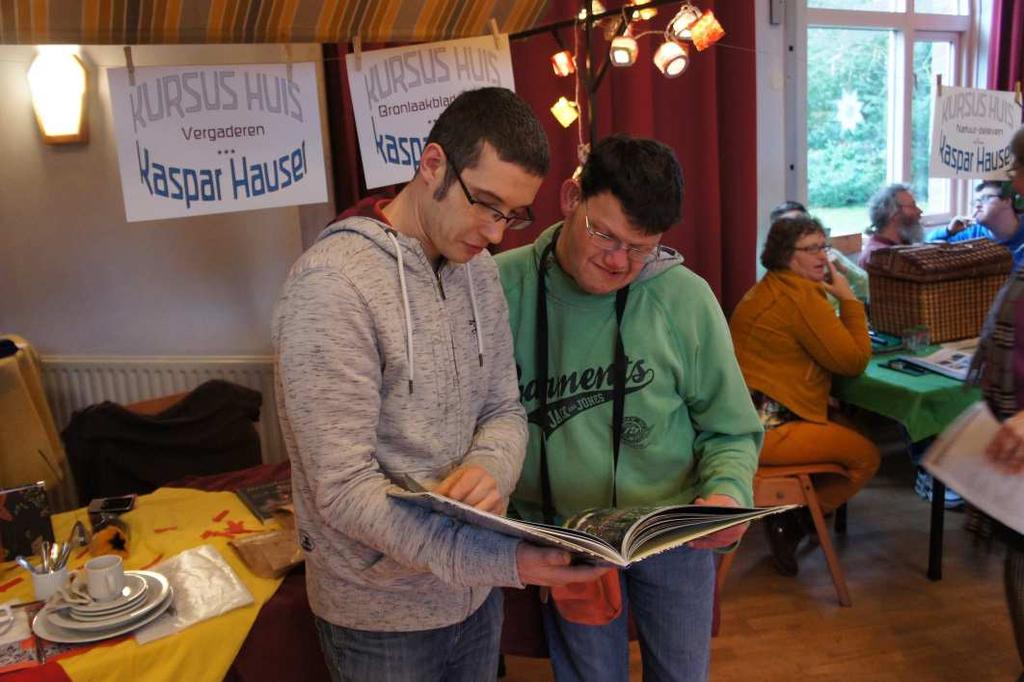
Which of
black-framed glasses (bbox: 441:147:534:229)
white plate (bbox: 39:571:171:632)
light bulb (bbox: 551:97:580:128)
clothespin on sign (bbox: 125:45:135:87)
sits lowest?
white plate (bbox: 39:571:171:632)

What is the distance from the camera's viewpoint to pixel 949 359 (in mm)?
2764

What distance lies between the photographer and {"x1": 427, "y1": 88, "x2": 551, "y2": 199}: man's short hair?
1.04 meters

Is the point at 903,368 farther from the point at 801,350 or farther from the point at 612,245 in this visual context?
the point at 612,245

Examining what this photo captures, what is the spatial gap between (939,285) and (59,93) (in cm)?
335

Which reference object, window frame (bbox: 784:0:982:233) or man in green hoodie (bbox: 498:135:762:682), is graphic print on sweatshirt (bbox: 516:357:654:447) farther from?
window frame (bbox: 784:0:982:233)

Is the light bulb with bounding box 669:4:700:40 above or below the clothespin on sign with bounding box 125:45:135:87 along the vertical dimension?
above

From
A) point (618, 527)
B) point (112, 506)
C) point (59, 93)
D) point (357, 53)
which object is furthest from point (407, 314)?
point (59, 93)

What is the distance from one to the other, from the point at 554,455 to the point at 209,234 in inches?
93.2

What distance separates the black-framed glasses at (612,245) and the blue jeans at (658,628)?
0.50 meters

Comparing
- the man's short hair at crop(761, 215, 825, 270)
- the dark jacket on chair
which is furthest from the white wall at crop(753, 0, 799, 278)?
the dark jacket on chair

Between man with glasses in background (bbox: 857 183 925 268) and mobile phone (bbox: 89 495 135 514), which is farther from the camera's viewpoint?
man with glasses in background (bbox: 857 183 925 268)

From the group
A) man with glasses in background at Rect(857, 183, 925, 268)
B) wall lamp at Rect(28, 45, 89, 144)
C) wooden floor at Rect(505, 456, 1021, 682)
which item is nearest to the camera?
wooden floor at Rect(505, 456, 1021, 682)

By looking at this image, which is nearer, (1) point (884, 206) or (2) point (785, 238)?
(2) point (785, 238)

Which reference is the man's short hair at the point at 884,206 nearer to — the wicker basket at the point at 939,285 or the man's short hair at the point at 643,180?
the wicker basket at the point at 939,285
